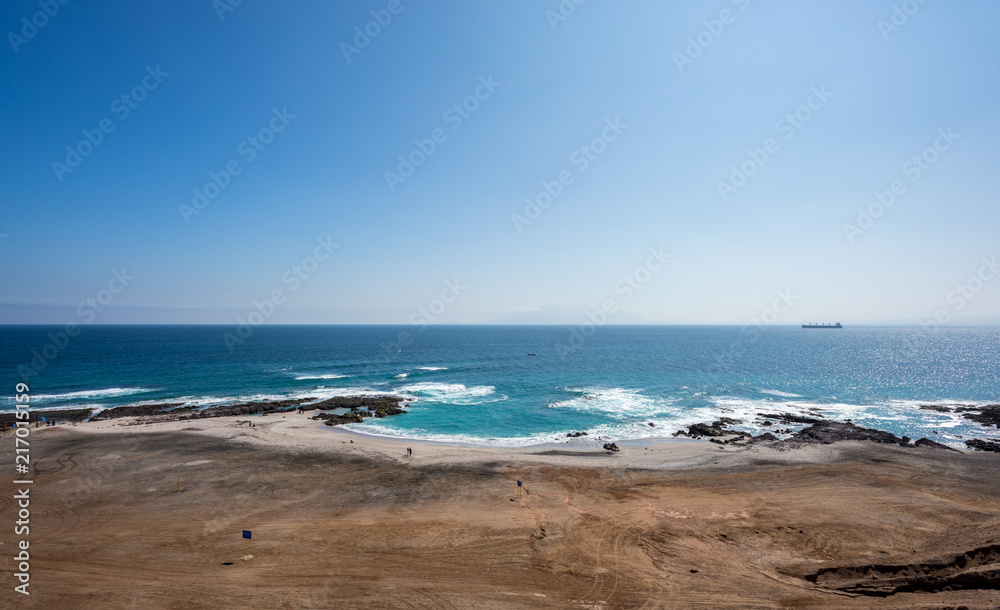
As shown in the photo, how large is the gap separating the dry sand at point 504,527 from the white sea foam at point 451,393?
70.1ft

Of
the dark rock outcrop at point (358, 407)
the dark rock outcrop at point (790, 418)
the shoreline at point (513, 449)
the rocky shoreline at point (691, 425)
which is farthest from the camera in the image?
the dark rock outcrop at point (358, 407)

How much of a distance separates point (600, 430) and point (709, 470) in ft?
43.6

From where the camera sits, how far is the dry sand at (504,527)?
1580cm

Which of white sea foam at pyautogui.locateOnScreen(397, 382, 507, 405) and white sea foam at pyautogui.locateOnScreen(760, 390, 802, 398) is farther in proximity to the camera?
white sea foam at pyautogui.locateOnScreen(760, 390, 802, 398)

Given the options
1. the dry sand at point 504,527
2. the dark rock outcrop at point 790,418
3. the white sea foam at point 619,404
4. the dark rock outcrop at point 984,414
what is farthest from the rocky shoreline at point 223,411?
the dark rock outcrop at point 984,414

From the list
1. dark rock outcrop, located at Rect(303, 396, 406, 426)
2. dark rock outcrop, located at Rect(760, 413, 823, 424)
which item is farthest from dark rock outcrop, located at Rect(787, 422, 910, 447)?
dark rock outcrop, located at Rect(303, 396, 406, 426)

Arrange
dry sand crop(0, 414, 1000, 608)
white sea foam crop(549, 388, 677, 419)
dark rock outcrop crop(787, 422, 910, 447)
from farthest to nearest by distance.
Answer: white sea foam crop(549, 388, 677, 419), dark rock outcrop crop(787, 422, 910, 447), dry sand crop(0, 414, 1000, 608)

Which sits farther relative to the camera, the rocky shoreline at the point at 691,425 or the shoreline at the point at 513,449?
the rocky shoreline at the point at 691,425

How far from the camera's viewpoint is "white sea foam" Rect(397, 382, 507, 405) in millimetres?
57000

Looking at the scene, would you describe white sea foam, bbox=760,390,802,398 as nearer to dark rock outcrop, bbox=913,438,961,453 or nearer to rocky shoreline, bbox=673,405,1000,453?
rocky shoreline, bbox=673,405,1000,453

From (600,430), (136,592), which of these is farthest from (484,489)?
(600,430)

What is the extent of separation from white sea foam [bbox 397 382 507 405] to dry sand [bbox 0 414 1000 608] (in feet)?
70.1

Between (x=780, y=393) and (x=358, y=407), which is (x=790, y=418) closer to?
(x=780, y=393)

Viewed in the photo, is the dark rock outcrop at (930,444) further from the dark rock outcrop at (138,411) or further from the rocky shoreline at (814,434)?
the dark rock outcrop at (138,411)
